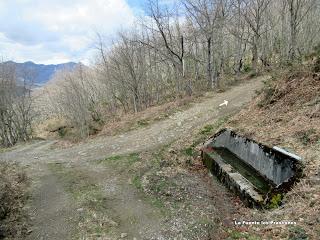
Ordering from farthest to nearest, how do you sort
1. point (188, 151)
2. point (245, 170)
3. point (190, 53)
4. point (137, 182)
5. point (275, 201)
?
point (190, 53) → point (188, 151) → point (137, 182) → point (245, 170) → point (275, 201)

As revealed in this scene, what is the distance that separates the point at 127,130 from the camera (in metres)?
17.5

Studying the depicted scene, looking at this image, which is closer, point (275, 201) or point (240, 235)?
point (240, 235)

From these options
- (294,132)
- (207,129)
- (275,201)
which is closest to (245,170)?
(294,132)

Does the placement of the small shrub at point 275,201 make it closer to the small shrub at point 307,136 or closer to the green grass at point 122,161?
the small shrub at point 307,136

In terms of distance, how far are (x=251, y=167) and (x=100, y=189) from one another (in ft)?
15.5

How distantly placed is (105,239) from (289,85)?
32.3 feet

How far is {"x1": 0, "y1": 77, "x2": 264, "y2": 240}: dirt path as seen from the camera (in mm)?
7371

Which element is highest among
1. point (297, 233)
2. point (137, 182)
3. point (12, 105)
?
point (12, 105)

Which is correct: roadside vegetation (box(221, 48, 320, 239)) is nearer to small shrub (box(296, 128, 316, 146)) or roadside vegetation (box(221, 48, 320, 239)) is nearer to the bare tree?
small shrub (box(296, 128, 316, 146))

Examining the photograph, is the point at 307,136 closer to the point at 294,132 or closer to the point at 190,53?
the point at 294,132

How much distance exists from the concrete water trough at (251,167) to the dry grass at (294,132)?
308 mm

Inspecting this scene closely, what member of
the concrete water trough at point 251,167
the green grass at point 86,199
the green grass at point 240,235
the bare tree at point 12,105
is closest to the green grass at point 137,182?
the green grass at point 86,199

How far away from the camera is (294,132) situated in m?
9.19

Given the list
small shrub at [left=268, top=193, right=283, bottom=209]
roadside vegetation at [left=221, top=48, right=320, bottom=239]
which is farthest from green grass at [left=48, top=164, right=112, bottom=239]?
small shrub at [left=268, top=193, right=283, bottom=209]
